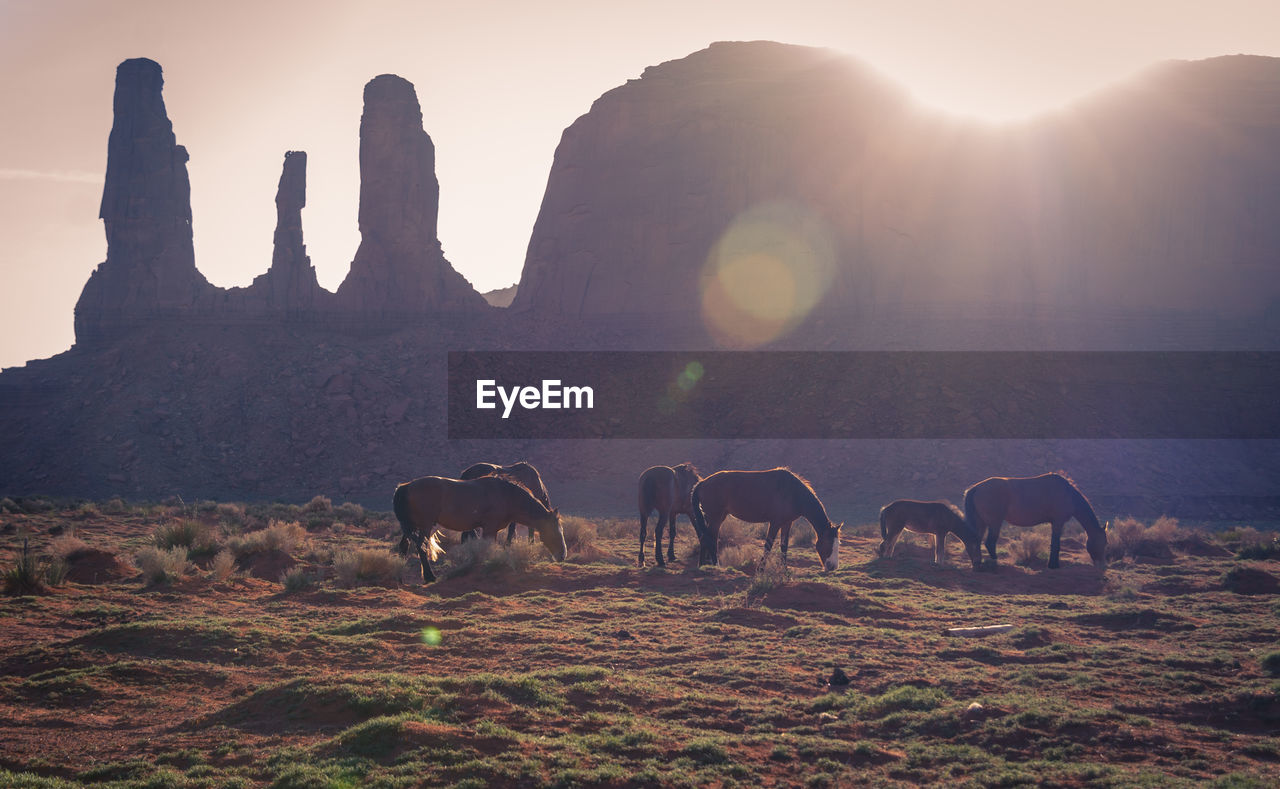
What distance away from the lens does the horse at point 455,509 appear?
62.7 ft

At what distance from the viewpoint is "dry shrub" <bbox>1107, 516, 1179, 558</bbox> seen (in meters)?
25.0

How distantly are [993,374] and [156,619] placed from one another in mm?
53263

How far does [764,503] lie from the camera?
65.9 feet

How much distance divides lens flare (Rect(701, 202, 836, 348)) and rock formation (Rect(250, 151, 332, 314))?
30.7m

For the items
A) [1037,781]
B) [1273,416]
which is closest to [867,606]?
[1037,781]

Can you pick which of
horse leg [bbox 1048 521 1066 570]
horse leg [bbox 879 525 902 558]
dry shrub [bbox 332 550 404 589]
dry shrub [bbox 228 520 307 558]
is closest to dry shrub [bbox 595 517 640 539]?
horse leg [bbox 879 525 902 558]

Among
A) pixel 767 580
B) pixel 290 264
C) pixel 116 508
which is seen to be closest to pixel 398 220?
pixel 290 264

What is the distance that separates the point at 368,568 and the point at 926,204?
217 ft

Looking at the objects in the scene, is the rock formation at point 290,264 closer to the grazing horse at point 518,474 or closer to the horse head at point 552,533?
the grazing horse at point 518,474

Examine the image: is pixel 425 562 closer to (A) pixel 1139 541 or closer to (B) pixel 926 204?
(A) pixel 1139 541

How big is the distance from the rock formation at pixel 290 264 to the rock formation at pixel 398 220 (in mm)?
2373

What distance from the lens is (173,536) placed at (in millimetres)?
22375

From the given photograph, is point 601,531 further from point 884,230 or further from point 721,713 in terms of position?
point 884,230

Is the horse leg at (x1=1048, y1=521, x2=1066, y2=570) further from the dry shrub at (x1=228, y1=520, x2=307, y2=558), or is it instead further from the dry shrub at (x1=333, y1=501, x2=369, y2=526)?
the dry shrub at (x1=333, y1=501, x2=369, y2=526)
